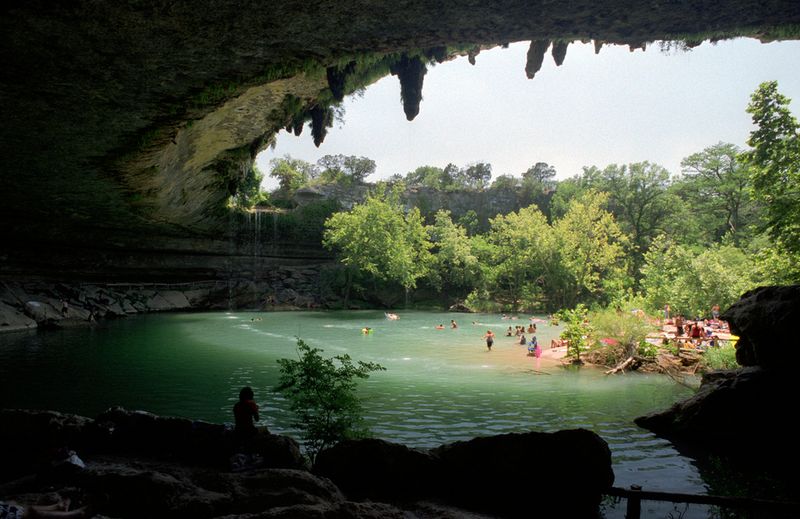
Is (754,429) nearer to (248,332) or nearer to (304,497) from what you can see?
(304,497)

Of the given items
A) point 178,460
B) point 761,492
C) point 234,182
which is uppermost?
point 234,182

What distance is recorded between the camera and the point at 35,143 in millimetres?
9922

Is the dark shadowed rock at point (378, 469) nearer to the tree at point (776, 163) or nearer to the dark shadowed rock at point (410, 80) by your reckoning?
the dark shadowed rock at point (410, 80)

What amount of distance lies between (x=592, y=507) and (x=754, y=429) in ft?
16.2

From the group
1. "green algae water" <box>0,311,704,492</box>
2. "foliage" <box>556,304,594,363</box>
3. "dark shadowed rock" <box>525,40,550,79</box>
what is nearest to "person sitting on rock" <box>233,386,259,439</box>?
"green algae water" <box>0,311,704,492</box>

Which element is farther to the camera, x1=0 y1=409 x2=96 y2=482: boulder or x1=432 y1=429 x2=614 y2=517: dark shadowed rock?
x1=432 y1=429 x2=614 y2=517: dark shadowed rock

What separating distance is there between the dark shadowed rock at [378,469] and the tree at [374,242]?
33.5 m

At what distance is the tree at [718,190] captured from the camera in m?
40.9

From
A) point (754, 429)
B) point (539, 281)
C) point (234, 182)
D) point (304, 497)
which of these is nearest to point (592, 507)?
point (304, 497)

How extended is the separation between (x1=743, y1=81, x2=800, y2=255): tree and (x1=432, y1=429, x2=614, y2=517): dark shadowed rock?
11940 mm

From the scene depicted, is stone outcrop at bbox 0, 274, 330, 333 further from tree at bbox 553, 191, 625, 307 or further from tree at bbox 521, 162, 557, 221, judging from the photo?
tree at bbox 521, 162, 557, 221

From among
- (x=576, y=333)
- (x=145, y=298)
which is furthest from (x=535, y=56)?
(x=145, y=298)

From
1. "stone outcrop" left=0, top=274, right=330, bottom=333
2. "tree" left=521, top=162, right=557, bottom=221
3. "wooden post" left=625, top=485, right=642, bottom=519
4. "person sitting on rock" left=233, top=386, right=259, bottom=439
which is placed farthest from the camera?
"tree" left=521, top=162, right=557, bottom=221

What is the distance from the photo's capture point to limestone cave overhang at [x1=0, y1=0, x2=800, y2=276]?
5629 mm
